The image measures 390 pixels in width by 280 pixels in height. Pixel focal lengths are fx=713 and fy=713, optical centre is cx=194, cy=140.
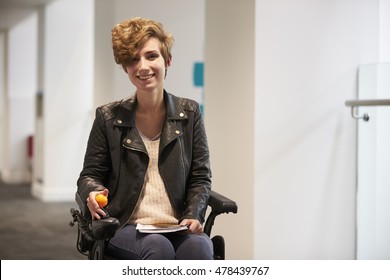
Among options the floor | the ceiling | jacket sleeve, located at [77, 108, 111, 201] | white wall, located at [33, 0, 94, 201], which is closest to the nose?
jacket sleeve, located at [77, 108, 111, 201]

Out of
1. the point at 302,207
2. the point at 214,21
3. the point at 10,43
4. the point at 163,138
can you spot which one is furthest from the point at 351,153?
the point at 10,43

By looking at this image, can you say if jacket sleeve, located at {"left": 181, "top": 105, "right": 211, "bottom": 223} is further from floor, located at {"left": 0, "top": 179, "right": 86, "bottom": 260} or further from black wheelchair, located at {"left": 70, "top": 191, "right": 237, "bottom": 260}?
floor, located at {"left": 0, "top": 179, "right": 86, "bottom": 260}

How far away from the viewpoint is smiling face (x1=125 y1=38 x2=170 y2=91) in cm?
240

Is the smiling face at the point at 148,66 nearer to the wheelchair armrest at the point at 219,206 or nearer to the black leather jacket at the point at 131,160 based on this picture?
the black leather jacket at the point at 131,160

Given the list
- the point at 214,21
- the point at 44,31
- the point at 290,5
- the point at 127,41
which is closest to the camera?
the point at 127,41

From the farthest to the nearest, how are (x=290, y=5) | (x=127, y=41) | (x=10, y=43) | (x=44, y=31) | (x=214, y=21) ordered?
(x=10, y=43) → (x=44, y=31) → (x=214, y=21) → (x=290, y=5) → (x=127, y=41)

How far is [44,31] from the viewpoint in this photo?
28.2 ft

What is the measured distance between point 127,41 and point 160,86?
0.21 m

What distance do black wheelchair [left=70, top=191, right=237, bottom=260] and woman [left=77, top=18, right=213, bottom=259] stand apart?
54mm

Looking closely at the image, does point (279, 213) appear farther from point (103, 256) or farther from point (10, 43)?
point (10, 43)

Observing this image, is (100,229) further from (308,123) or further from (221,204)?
(308,123)

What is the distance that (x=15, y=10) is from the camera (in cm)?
977

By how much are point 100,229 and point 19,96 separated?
9527 millimetres

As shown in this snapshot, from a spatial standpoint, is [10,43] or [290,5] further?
[10,43]
